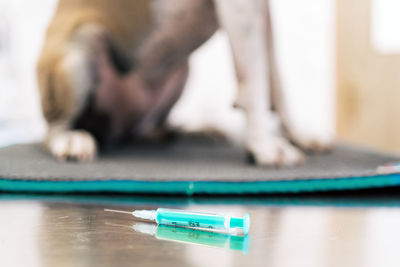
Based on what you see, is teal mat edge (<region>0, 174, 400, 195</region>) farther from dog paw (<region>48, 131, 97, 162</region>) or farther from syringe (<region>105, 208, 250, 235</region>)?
dog paw (<region>48, 131, 97, 162</region>)

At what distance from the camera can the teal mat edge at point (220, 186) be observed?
2.36 feet

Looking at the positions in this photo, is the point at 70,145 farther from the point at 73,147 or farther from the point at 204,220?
the point at 204,220

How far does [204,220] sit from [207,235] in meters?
0.02

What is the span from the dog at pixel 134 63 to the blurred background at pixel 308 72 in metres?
0.52

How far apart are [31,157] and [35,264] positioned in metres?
0.71

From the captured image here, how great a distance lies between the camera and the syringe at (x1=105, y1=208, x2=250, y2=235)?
495 millimetres

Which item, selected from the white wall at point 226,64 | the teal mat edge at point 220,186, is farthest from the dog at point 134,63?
the white wall at point 226,64

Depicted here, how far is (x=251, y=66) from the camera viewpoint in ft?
3.16

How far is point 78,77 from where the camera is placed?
1.19m

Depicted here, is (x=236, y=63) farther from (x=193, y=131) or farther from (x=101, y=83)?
(x=193, y=131)

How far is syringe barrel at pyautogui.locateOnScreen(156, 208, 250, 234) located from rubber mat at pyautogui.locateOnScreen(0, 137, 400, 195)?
20 centimetres

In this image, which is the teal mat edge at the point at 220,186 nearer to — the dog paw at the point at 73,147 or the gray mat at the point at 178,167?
the gray mat at the point at 178,167

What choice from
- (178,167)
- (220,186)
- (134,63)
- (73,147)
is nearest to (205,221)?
(220,186)

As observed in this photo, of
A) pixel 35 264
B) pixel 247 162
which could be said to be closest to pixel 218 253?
pixel 35 264
